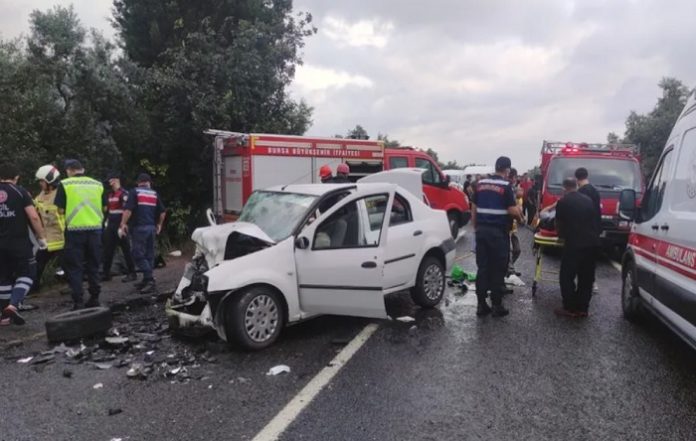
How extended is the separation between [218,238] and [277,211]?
0.86 metres

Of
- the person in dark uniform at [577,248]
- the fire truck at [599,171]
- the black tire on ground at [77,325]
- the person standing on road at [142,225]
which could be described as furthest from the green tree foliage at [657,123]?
the black tire on ground at [77,325]

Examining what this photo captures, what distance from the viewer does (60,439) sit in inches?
136

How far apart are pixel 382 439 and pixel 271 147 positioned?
8.51 m

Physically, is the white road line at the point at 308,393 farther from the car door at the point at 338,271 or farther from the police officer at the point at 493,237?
the police officer at the point at 493,237

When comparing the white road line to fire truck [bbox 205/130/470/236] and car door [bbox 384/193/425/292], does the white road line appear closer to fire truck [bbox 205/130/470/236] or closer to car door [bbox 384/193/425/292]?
car door [bbox 384/193/425/292]

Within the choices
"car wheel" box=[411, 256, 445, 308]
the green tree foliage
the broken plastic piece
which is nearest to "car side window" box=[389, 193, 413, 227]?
"car wheel" box=[411, 256, 445, 308]

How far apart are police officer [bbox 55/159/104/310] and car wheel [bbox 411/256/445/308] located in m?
4.05

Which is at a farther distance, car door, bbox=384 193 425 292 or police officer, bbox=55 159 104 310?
police officer, bbox=55 159 104 310

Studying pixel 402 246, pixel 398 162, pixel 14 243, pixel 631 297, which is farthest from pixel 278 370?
pixel 398 162

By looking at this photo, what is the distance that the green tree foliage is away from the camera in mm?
30297

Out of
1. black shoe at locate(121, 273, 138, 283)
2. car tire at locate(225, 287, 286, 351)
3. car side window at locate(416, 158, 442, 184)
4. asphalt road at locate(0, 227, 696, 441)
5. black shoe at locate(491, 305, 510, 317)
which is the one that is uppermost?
car side window at locate(416, 158, 442, 184)

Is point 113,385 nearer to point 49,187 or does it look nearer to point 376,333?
point 376,333

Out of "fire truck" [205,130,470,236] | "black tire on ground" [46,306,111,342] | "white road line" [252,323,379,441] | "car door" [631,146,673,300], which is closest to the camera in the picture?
"white road line" [252,323,379,441]

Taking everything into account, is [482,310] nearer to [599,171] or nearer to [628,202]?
[628,202]
